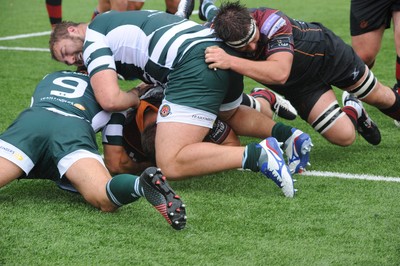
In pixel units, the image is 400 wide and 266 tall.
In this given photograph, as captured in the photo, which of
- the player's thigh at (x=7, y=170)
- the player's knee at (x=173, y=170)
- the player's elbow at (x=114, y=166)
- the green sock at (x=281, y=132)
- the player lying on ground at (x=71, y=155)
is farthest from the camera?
the green sock at (x=281, y=132)

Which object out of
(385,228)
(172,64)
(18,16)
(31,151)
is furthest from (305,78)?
(18,16)

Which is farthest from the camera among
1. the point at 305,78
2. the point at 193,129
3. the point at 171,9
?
the point at 171,9

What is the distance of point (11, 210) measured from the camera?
423cm

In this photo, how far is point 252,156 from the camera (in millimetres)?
4344

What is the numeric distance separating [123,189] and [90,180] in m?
0.28

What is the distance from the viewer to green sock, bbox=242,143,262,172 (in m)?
4.34

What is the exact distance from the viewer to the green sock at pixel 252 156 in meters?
4.34

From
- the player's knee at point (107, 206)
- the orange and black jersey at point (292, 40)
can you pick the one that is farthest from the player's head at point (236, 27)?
the player's knee at point (107, 206)

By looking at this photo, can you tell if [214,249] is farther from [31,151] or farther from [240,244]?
[31,151]

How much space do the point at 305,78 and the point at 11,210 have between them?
6.64 feet

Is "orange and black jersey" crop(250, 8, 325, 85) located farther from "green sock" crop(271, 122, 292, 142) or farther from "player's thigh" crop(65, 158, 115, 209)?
"player's thigh" crop(65, 158, 115, 209)

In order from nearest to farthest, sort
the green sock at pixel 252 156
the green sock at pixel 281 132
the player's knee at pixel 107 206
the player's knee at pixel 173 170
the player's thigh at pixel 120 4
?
Result: the player's knee at pixel 107 206 → the green sock at pixel 252 156 → the player's knee at pixel 173 170 → the green sock at pixel 281 132 → the player's thigh at pixel 120 4

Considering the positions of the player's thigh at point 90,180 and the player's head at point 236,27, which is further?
the player's head at point 236,27

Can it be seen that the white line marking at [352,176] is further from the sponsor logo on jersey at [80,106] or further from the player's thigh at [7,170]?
the player's thigh at [7,170]
